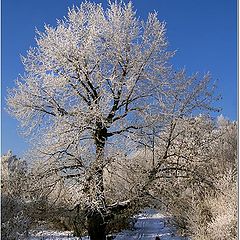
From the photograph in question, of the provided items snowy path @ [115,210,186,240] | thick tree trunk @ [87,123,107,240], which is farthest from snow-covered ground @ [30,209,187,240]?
thick tree trunk @ [87,123,107,240]

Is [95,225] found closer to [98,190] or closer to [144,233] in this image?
[98,190]

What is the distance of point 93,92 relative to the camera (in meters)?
9.01

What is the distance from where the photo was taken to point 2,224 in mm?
6410

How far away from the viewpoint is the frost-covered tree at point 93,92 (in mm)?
8836

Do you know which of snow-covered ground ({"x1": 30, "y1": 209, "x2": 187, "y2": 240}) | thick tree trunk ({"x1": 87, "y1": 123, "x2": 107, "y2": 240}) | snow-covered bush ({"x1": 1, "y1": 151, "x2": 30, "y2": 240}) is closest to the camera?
snow-covered bush ({"x1": 1, "y1": 151, "x2": 30, "y2": 240})

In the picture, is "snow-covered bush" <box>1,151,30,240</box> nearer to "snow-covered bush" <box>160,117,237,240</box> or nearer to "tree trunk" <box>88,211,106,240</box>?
"tree trunk" <box>88,211,106,240</box>

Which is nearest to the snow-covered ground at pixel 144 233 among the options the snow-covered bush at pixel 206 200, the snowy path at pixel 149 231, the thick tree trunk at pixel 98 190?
the snowy path at pixel 149 231

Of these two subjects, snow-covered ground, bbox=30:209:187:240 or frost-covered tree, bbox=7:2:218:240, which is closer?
frost-covered tree, bbox=7:2:218:240

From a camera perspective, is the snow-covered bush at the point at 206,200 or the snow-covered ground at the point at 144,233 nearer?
the snow-covered bush at the point at 206,200

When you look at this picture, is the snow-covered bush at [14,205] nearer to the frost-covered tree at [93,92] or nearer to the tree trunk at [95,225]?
the frost-covered tree at [93,92]

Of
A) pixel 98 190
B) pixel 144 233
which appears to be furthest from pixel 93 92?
pixel 144 233

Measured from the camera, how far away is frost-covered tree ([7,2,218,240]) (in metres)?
8.84

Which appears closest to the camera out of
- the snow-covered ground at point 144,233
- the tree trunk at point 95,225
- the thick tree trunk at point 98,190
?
the thick tree trunk at point 98,190

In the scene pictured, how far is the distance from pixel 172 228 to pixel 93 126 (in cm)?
484
